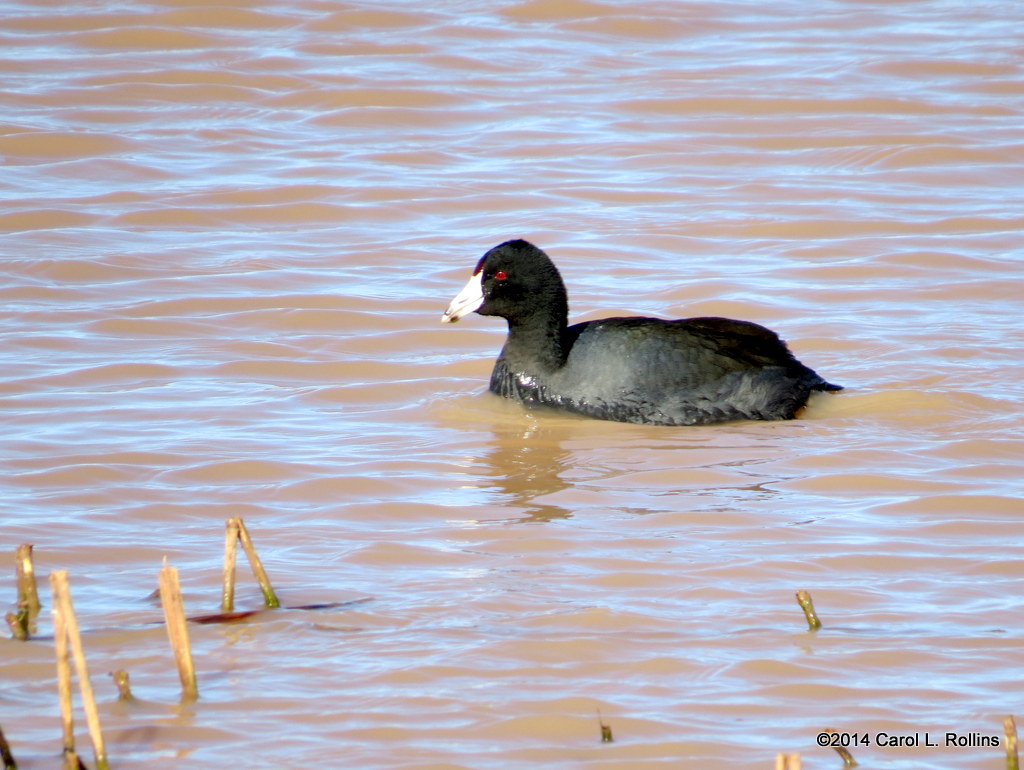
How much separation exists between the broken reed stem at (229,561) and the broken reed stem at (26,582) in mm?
556

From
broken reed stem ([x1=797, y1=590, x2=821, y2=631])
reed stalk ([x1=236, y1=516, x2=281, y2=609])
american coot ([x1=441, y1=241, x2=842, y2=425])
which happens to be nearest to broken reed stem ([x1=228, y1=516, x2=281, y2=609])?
reed stalk ([x1=236, y1=516, x2=281, y2=609])

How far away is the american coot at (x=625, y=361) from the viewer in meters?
7.74

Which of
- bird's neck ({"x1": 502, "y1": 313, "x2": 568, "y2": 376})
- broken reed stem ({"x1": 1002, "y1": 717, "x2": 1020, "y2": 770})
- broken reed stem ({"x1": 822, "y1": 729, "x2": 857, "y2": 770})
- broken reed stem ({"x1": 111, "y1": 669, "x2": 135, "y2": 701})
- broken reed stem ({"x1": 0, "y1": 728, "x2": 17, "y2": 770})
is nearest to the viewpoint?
broken reed stem ({"x1": 1002, "y1": 717, "x2": 1020, "y2": 770})

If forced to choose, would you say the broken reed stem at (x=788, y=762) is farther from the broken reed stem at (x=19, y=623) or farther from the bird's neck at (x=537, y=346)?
the bird's neck at (x=537, y=346)

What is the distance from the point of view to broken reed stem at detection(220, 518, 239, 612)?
15.3 ft

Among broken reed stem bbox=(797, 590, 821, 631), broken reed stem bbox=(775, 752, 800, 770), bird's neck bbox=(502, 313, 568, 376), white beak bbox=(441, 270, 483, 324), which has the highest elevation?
white beak bbox=(441, 270, 483, 324)

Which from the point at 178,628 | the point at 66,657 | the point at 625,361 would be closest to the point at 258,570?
the point at 178,628

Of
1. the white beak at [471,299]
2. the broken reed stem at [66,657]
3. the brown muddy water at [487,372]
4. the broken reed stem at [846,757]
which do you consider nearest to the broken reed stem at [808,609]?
the brown muddy water at [487,372]

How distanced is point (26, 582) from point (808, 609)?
231 centimetres

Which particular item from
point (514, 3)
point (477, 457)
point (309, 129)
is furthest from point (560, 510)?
point (514, 3)

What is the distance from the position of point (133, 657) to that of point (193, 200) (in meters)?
6.75

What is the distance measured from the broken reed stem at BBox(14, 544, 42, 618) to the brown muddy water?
138 millimetres

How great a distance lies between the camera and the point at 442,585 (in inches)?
214

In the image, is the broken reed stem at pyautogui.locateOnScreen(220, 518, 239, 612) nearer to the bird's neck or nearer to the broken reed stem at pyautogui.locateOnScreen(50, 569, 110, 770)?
the broken reed stem at pyautogui.locateOnScreen(50, 569, 110, 770)
